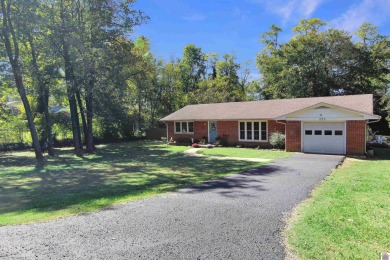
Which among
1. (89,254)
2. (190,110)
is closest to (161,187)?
(89,254)

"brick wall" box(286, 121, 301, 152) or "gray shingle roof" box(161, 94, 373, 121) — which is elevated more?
"gray shingle roof" box(161, 94, 373, 121)

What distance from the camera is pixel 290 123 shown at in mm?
18703

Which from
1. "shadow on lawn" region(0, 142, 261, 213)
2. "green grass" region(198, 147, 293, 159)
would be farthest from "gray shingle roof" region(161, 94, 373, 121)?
"shadow on lawn" region(0, 142, 261, 213)

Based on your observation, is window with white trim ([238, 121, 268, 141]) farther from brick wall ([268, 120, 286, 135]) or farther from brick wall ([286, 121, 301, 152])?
brick wall ([286, 121, 301, 152])

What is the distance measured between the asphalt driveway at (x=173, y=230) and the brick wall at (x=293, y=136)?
426 inches

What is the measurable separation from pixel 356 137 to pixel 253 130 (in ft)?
24.2

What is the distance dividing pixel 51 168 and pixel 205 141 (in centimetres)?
1333

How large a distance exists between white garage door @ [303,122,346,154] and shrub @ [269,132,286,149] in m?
1.69

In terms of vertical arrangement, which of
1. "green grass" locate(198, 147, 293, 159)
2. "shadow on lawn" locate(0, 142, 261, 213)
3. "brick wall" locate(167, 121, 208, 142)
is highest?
"brick wall" locate(167, 121, 208, 142)

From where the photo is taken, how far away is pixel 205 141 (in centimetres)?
2473

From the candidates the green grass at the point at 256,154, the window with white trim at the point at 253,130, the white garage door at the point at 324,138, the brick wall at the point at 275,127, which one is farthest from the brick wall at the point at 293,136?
the window with white trim at the point at 253,130

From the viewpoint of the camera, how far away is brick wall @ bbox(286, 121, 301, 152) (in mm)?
18505

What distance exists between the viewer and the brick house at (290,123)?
16.9 meters

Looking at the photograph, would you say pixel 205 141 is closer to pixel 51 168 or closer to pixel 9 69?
pixel 51 168
